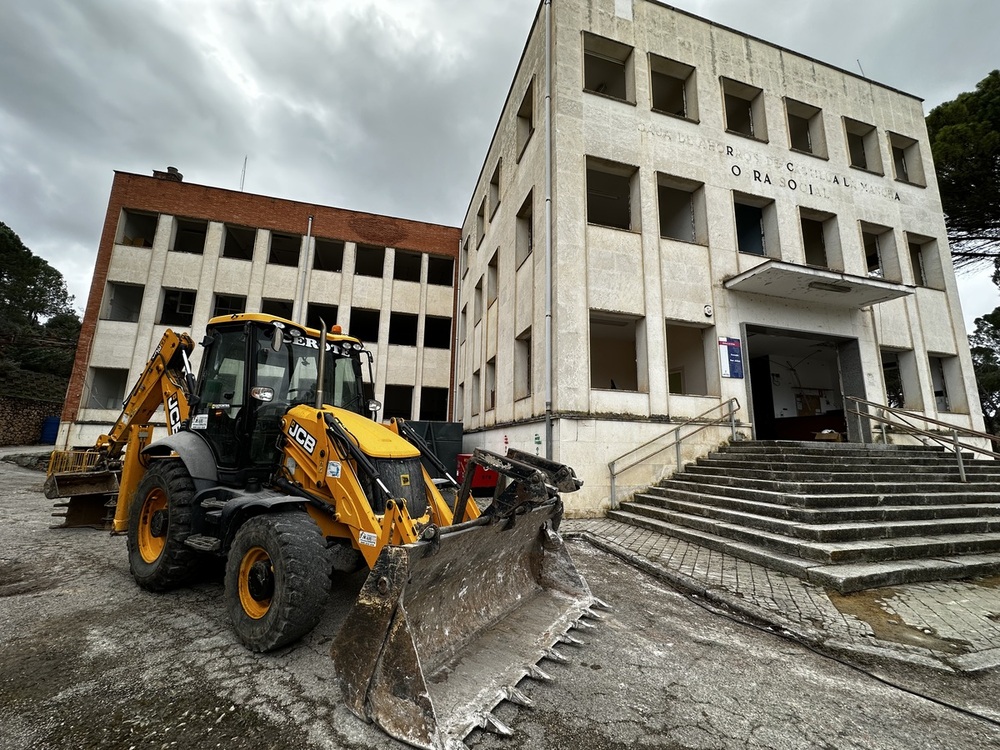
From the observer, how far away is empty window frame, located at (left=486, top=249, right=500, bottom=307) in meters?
14.6

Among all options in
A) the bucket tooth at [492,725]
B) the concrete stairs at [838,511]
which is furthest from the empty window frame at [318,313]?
the bucket tooth at [492,725]

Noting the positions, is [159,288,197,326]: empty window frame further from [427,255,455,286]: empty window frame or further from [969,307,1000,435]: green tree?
[969,307,1000,435]: green tree

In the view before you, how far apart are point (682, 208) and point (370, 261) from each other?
1397 cm

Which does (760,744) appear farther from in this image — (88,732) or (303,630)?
(88,732)

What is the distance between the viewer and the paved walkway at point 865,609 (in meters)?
3.32

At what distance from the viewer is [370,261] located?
807 inches

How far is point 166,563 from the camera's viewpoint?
3.90 m

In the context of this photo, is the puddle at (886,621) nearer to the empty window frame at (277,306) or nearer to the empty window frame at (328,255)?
the empty window frame at (328,255)

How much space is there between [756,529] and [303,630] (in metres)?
6.06

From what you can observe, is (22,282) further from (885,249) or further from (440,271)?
(885,249)

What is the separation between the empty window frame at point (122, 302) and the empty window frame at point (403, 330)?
9460mm

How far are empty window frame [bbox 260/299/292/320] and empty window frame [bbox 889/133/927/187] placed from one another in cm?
2213

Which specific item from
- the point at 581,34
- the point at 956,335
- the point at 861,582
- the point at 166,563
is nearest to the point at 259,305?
the point at 581,34

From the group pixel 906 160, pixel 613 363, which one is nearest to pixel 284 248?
pixel 613 363
